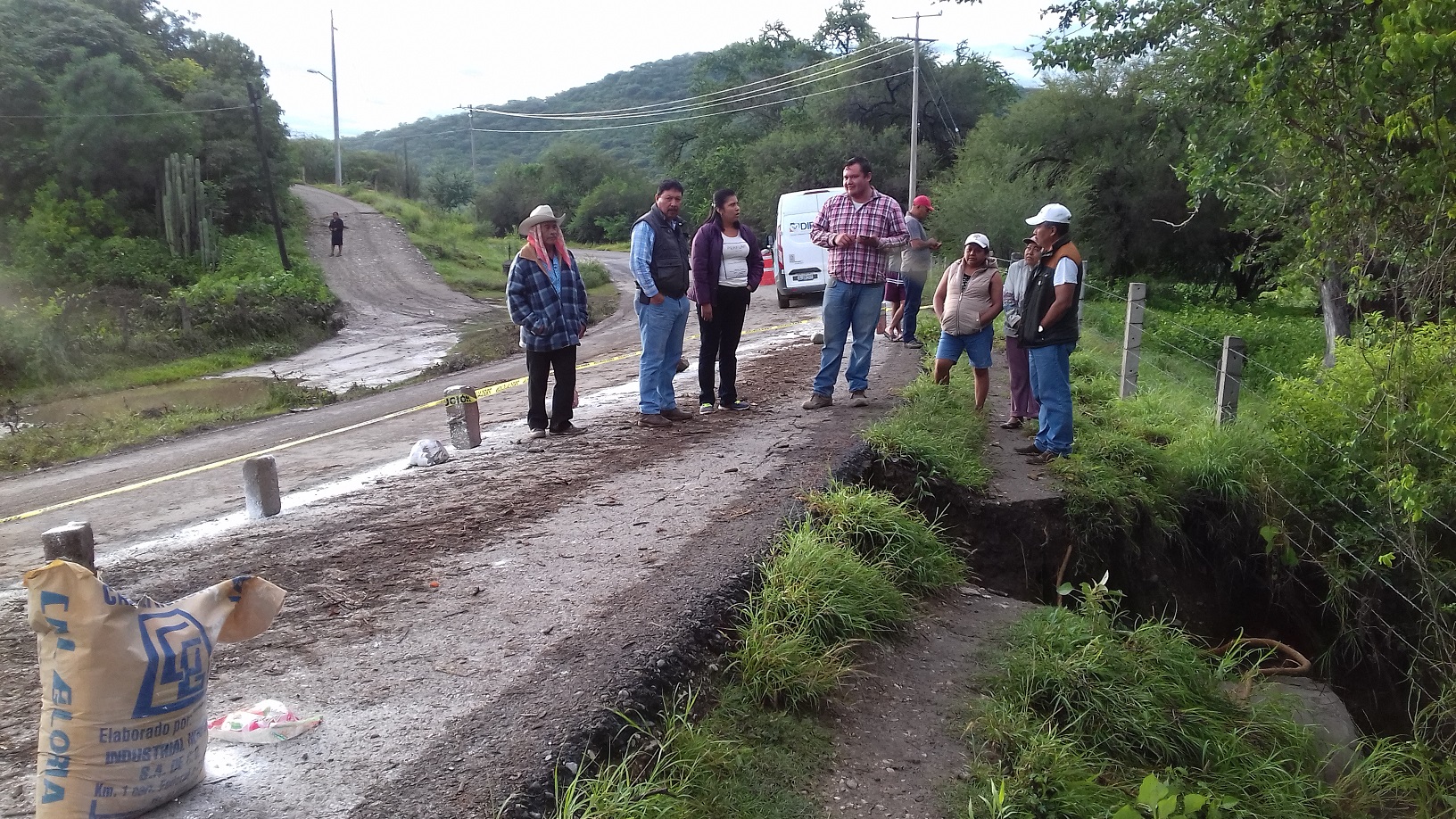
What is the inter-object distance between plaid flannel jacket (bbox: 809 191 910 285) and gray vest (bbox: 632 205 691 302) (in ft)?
3.35

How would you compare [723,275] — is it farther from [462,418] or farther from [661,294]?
[462,418]

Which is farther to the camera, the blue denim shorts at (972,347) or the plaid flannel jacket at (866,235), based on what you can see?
the blue denim shorts at (972,347)

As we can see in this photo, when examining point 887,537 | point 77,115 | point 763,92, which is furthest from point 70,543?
point 763,92

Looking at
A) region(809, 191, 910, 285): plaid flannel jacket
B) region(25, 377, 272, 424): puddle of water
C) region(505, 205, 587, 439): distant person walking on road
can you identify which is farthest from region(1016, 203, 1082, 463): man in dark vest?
region(25, 377, 272, 424): puddle of water

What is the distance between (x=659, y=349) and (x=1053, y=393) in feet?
9.75

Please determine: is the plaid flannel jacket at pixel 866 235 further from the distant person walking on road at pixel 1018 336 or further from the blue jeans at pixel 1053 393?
the blue jeans at pixel 1053 393

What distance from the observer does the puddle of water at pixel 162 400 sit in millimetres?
14555

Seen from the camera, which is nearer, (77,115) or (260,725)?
(260,725)

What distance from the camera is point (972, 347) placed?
792cm

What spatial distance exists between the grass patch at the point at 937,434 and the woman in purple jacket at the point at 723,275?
155 centimetres

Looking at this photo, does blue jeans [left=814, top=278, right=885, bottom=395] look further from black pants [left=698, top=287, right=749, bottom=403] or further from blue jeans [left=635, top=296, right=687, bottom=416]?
blue jeans [left=635, top=296, right=687, bottom=416]

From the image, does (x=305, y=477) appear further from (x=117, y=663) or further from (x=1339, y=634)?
(x=1339, y=634)

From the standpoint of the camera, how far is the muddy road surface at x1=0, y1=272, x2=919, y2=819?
122 inches

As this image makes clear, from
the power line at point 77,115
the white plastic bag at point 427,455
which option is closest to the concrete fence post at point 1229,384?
the white plastic bag at point 427,455
